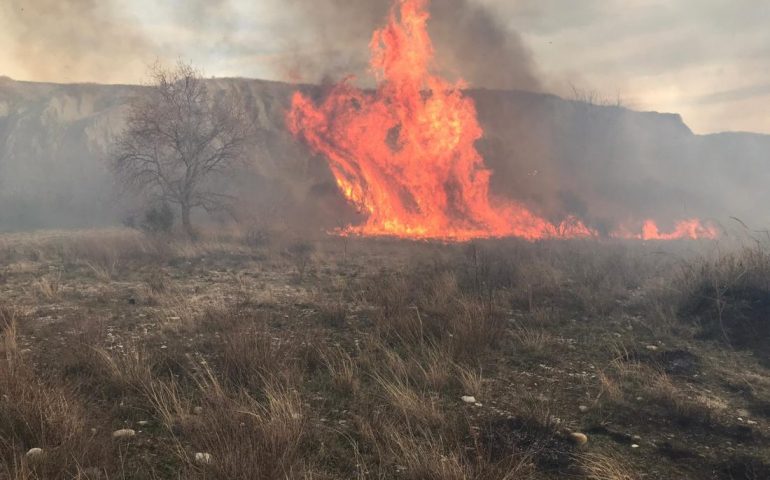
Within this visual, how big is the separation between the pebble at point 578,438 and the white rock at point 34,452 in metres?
4.18

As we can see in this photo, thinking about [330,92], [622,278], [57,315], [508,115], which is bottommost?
[57,315]

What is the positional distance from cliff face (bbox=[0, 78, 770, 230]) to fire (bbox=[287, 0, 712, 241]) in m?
5.70

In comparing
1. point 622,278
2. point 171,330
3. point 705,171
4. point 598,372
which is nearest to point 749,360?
point 598,372

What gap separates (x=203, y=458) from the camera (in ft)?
10.7

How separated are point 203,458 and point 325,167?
35.4 metres

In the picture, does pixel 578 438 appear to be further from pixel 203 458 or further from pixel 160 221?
pixel 160 221

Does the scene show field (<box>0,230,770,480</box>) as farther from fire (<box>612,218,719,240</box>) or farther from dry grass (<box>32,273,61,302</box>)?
fire (<box>612,218,719,240</box>)

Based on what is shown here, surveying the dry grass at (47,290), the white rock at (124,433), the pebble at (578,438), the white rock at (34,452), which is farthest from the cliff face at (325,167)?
the white rock at (34,452)

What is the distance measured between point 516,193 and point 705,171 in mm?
48838

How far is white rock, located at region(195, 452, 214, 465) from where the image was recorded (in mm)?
3143

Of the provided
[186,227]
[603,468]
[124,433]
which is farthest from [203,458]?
[186,227]

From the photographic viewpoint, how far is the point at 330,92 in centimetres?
2327

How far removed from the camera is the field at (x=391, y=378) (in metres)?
3.41

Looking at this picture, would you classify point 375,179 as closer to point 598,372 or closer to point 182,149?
point 182,149
